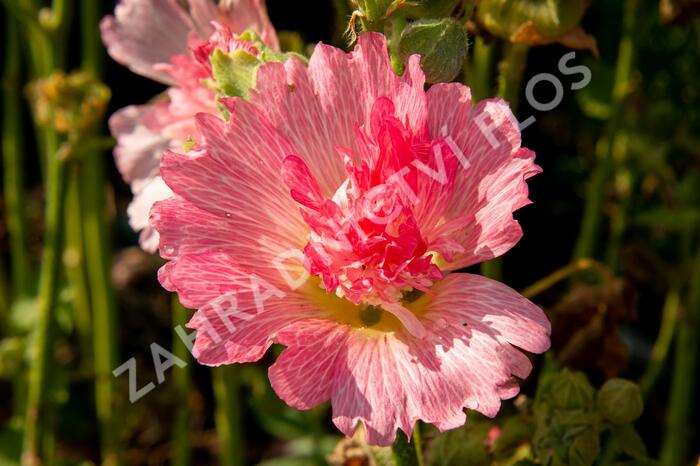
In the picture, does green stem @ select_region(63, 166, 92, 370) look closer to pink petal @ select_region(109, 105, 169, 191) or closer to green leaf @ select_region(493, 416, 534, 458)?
pink petal @ select_region(109, 105, 169, 191)

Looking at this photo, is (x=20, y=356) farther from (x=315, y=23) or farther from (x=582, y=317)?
(x=315, y=23)

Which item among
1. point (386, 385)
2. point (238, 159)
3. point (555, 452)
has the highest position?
point (238, 159)

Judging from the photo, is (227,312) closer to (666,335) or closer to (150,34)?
(150,34)

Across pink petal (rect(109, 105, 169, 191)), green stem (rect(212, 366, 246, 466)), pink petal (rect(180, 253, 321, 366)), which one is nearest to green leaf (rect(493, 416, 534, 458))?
pink petal (rect(180, 253, 321, 366))

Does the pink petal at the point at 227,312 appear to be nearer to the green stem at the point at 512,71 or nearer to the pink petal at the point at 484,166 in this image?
the pink petal at the point at 484,166

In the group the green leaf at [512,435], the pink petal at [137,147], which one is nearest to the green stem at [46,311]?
the pink petal at [137,147]

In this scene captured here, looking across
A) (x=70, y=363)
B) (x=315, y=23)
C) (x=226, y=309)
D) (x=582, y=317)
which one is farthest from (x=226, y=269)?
(x=315, y=23)

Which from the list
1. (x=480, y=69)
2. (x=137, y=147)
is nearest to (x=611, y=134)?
(x=480, y=69)
